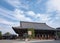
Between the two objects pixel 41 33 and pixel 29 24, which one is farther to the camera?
pixel 29 24

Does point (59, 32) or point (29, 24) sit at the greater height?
point (29, 24)

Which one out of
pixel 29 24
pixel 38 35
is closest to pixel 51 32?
pixel 38 35

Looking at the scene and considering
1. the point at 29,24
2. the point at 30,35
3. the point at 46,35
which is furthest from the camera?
the point at 29,24

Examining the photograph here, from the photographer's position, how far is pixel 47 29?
30.8 m

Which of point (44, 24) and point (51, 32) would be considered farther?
point (44, 24)

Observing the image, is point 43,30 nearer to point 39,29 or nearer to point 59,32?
point 39,29

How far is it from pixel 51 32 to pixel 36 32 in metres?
3.81

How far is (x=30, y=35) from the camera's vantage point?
2730cm

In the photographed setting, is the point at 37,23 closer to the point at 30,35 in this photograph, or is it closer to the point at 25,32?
the point at 25,32

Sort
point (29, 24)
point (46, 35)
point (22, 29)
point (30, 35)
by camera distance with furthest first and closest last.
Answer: point (29, 24) < point (46, 35) < point (22, 29) < point (30, 35)

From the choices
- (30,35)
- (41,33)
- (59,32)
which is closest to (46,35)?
(41,33)

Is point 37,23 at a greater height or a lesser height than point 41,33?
greater

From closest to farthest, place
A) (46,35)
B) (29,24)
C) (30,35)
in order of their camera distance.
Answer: (30,35) < (46,35) < (29,24)

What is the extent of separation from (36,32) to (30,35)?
13.2 feet
